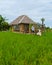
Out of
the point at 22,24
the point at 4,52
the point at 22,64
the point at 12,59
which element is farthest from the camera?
the point at 22,24

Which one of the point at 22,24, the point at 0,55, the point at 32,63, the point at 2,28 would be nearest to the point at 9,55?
the point at 0,55

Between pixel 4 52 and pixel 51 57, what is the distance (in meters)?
1.03

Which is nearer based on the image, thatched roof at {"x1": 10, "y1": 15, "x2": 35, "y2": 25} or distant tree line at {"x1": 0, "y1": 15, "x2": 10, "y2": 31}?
thatched roof at {"x1": 10, "y1": 15, "x2": 35, "y2": 25}

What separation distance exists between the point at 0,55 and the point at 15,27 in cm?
2934

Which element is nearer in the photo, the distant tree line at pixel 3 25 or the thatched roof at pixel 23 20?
the thatched roof at pixel 23 20

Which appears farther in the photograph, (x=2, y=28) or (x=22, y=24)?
(x=2, y=28)

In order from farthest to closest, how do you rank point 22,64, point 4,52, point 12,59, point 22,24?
point 22,24, point 4,52, point 12,59, point 22,64

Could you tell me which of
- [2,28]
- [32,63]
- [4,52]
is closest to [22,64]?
[32,63]

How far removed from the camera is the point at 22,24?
32.6 m

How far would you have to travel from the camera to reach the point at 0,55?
4.48 metres

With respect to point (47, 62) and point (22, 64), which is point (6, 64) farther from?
point (47, 62)

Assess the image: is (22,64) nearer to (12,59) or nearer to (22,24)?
(12,59)

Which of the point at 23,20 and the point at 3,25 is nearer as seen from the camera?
the point at 23,20

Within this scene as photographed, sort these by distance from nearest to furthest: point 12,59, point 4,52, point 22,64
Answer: point 22,64
point 12,59
point 4,52
